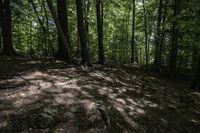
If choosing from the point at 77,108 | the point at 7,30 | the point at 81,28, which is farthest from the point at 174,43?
the point at 77,108

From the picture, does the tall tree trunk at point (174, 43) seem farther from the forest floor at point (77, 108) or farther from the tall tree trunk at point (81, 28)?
the forest floor at point (77, 108)

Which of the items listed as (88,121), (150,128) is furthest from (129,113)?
(88,121)

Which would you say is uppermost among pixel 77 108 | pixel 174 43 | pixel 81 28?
pixel 81 28

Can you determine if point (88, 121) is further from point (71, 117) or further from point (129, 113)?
point (129, 113)

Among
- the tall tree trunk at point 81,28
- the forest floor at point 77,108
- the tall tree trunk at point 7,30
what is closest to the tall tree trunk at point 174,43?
the tall tree trunk at point 81,28

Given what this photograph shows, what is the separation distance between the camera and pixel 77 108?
5922 mm

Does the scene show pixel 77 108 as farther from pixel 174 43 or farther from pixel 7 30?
pixel 174 43

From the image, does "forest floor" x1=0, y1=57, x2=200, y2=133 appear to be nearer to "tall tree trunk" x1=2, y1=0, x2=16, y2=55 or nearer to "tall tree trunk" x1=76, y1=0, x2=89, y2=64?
"tall tree trunk" x1=76, y1=0, x2=89, y2=64

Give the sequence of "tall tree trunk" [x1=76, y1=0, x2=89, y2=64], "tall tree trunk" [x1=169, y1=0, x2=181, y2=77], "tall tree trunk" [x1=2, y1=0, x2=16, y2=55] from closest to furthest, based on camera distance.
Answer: "tall tree trunk" [x1=76, y1=0, x2=89, y2=64] < "tall tree trunk" [x1=2, y1=0, x2=16, y2=55] < "tall tree trunk" [x1=169, y1=0, x2=181, y2=77]

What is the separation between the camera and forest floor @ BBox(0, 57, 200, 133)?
199 inches

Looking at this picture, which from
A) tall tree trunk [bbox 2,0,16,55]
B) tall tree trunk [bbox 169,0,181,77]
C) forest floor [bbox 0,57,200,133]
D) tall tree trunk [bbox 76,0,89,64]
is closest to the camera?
forest floor [bbox 0,57,200,133]

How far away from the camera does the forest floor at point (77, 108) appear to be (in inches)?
199

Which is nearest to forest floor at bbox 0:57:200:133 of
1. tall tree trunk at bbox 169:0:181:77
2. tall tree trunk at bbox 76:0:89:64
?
tall tree trunk at bbox 76:0:89:64

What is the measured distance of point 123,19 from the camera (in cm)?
3225
